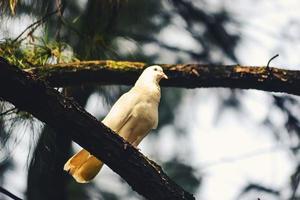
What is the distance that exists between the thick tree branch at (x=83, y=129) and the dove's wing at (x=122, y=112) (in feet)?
2.65

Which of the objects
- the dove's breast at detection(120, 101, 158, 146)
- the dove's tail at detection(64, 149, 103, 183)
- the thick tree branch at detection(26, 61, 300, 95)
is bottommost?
the dove's tail at detection(64, 149, 103, 183)

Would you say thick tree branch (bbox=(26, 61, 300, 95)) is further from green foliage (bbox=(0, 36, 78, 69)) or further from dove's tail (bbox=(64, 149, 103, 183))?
dove's tail (bbox=(64, 149, 103, 183))

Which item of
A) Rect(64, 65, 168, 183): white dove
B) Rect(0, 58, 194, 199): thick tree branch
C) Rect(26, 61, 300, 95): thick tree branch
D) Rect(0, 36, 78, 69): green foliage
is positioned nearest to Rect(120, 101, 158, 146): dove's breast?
Rect(64, 65, 168, 183): white dove

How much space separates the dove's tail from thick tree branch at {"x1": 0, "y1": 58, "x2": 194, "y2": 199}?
0.65 m

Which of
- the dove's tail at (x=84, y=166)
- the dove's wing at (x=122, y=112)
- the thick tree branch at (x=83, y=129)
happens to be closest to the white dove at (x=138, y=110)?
the dove's wing at (x=122, y=112)

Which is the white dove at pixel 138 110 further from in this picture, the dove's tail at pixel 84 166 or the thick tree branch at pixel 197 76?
the dove's tail at pixel 84 166

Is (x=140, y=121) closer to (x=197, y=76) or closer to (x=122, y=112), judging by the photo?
(x=122, y=112)

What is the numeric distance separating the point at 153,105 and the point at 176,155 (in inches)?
98.7

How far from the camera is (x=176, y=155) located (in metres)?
5.89

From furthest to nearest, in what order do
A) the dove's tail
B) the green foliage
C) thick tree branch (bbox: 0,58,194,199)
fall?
the green foliage → the dove's tail → thick tree branch (bbox: 0,58,194,199)

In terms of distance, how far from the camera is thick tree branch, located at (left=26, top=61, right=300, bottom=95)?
3.29m

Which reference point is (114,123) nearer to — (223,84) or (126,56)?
(223,84)

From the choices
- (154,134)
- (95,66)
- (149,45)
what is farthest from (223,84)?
(154,134)

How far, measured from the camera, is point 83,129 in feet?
7.91
